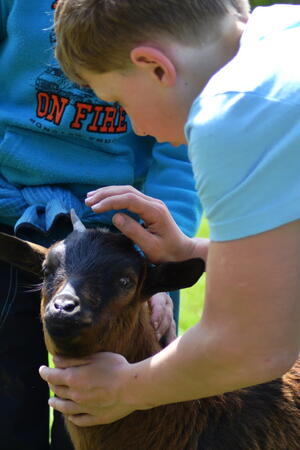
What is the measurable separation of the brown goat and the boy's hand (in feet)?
0.26

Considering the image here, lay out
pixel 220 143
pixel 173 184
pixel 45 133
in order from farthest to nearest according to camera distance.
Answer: pixel 173 184 → pixel 45 133 → pixel 220 143

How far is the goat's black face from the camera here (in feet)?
8.89

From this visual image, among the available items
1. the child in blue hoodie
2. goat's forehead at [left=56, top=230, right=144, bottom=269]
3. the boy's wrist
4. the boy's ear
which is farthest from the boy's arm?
the child in blue hoodie

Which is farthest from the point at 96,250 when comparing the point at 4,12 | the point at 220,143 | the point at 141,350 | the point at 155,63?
the point at 4,12

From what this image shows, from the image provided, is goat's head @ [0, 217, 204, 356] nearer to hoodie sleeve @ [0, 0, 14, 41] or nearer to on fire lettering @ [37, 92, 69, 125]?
on fire lettering @ [37, 92, 69, 125]

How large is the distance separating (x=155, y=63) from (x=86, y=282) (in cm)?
104

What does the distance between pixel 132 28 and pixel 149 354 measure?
65.5 inches

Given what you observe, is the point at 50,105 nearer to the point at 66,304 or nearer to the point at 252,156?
the point at 66,304

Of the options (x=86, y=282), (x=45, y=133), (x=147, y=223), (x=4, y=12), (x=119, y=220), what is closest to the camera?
(x=86, y=282)

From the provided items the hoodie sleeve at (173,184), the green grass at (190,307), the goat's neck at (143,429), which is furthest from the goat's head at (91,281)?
the green grass at (190,307)

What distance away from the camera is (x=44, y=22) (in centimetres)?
349

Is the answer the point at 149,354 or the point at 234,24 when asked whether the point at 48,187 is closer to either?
the point at 149,354

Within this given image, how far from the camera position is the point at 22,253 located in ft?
11.0

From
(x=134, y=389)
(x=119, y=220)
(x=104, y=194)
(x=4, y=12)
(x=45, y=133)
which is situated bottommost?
(x=134, y=389)
